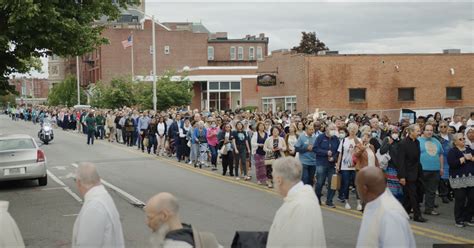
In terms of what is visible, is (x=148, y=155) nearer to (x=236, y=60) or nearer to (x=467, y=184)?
(x=467, y=184)

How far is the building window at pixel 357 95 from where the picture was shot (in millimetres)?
42719

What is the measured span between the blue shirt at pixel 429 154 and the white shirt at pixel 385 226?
25.4 ft

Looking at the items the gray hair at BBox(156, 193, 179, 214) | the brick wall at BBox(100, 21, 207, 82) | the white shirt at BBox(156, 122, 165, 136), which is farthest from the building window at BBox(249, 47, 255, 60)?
the gray hair at BBox(156, 193, 179, 214)

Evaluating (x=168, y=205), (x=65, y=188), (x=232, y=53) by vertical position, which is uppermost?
(x=232, y=53)

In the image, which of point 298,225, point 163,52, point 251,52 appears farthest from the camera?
point 251,52

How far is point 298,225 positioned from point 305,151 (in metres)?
9.40

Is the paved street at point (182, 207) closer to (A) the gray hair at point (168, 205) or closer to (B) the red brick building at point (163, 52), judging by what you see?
(A) the gray hair at point (168, 205)

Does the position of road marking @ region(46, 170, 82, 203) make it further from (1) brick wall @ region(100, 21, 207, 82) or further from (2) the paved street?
(1) brick wall @ region(100, 21, 207, 82)

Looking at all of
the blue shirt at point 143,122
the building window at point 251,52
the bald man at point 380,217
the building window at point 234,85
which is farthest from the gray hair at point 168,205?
the building window at point 251,52

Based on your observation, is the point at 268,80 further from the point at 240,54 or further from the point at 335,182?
the point at 240,54

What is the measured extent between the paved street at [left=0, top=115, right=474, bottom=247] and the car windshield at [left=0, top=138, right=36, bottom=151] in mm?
1151

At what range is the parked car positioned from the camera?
1622cm

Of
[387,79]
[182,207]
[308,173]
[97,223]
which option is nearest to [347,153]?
→ [308,173]

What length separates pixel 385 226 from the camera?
4.46 m
